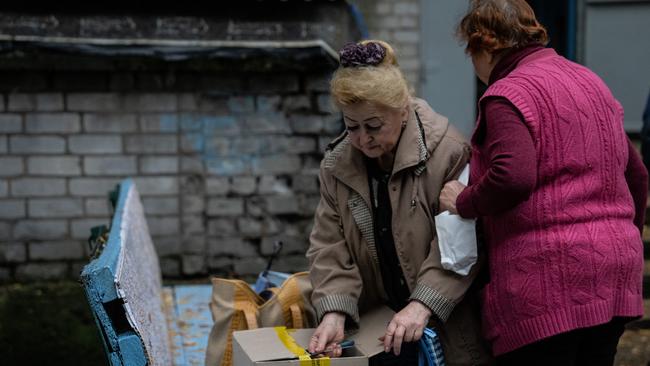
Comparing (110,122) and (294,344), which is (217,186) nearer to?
(110,122)

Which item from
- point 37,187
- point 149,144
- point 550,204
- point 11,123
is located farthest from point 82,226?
point 550,204

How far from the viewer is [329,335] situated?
281cm

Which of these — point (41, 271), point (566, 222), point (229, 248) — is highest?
point (566, 222)

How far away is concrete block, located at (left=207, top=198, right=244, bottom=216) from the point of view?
7.25 m

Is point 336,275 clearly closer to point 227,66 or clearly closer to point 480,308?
point 480,308

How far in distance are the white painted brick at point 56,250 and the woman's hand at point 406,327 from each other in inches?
193

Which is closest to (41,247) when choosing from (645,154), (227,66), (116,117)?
(116,117)

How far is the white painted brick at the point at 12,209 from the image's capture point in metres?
7.12

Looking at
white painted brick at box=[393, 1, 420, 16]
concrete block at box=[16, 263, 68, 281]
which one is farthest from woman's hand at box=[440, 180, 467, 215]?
white painted brick at box=[393, 1, 420, 16]

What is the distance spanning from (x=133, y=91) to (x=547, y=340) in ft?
16.9

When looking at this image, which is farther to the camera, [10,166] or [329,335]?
[10,166]

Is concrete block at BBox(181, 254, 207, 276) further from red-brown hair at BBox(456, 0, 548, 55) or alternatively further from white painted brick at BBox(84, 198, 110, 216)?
red-brown hair at BBox(456, 0, 548, 55)

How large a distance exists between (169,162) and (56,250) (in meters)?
1.08

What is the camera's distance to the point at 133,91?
23.4 feet
